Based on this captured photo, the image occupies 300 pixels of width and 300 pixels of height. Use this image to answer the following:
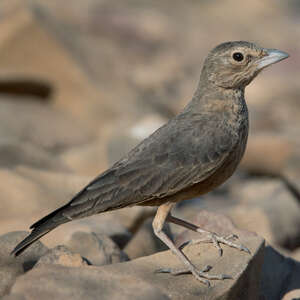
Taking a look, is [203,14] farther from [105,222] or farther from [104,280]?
[104,280]

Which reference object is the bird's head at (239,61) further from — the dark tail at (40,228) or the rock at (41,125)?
the rock at (41,125)

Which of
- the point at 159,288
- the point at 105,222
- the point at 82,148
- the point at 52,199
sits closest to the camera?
the point at 159,288

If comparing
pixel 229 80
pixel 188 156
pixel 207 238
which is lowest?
pixel 207 238

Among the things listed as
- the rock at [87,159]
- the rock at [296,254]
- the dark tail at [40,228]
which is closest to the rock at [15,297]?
the dark tail at [40,228]

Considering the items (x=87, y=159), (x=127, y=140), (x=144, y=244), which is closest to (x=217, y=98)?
(x=144, y=244)

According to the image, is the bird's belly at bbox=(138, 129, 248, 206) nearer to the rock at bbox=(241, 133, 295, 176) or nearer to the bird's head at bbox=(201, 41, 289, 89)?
the bird's head at bbox=(201, 41, 289, 89)

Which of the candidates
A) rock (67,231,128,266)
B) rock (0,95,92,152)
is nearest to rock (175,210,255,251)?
rock (67,231,128,266)

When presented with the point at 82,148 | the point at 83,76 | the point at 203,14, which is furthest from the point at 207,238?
the point at 203,14

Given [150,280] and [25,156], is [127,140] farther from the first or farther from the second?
[150,280]

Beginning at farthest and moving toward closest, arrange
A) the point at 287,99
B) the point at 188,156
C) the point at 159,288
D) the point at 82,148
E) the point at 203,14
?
1. the point at 203,14
2. the point at 287,99
3. the point at 82,148
4. the point at 188,156
5. the point at 159,288
